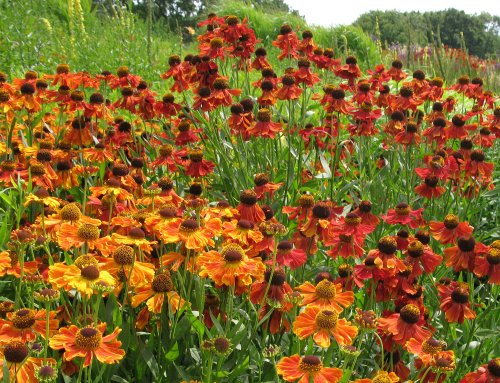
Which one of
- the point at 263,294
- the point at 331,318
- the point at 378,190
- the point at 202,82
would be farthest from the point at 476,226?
the point at 331,318

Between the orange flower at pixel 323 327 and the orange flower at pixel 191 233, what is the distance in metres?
0.28

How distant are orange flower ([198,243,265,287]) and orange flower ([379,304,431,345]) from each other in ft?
0.90

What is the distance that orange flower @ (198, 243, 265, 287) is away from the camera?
1261 mm

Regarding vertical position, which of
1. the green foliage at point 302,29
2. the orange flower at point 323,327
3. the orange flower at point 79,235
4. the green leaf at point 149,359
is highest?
the green foliage at point 302,29

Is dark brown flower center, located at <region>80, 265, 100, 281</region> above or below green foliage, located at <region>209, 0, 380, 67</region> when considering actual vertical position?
below

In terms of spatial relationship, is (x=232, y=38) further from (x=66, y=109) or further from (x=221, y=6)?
(x=221, y=6)

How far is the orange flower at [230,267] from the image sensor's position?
→ 1.26 m

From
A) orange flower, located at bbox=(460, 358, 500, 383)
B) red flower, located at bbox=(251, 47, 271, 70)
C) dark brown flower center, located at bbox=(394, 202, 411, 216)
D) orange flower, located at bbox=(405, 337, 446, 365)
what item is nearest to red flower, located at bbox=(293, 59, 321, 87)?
red flower, located at bbox=(251, 47, 271, 70)

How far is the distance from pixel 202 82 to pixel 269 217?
961 millimetres

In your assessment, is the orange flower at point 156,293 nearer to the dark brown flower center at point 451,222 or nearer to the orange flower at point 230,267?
the orange flower at point 230,267

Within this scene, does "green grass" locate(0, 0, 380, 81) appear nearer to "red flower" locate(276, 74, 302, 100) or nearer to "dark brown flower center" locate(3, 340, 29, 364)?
"red flower" locate(276, 74, 302, 100)

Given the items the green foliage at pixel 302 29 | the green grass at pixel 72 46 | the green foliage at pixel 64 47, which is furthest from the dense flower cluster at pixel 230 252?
the green foliage at pixel 302 29

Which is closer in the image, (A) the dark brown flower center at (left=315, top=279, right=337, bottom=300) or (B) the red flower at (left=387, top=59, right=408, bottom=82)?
(A) the dark brown flower center at (left=315, top=279, right=337, bottom=300)

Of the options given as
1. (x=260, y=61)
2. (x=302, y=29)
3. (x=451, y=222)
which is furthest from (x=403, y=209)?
(x=302, y=29)
